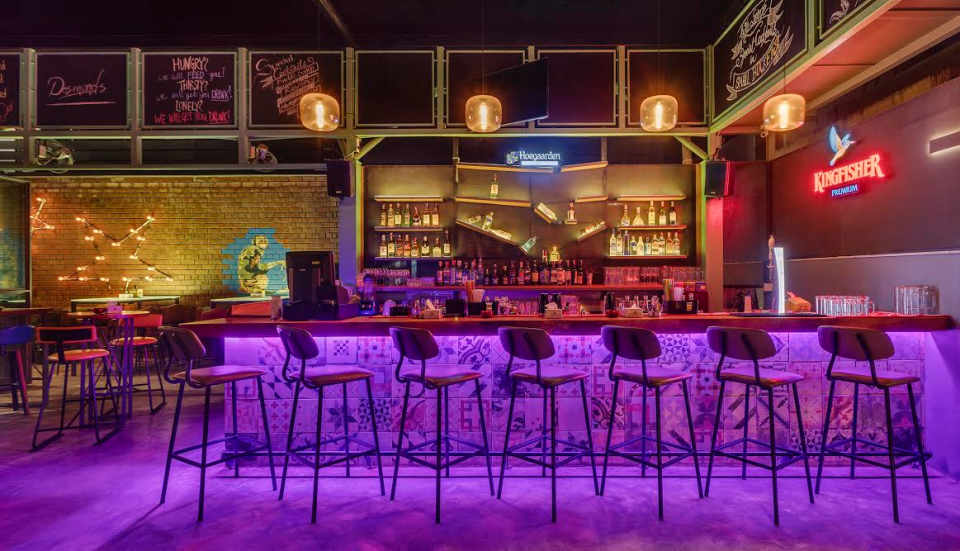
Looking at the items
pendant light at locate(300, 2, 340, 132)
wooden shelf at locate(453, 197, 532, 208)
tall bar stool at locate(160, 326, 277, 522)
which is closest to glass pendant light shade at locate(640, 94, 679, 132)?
wooden shelf at locate(453, 197, 532, 208)

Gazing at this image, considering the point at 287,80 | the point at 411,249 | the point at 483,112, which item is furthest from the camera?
the point at 411,249

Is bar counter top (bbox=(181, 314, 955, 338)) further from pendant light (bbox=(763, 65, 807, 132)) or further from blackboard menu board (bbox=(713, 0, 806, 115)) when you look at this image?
blackboard menu board (bbox=(713, 0, 806, 115))

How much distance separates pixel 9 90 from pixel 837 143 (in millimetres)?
9907

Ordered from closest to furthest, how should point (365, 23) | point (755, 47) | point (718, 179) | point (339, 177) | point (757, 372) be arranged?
point (757, 372), point (755, 47), point (718, 179), point (339, 177), point (365, 23)

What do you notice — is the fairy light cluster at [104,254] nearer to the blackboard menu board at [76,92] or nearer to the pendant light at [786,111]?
the blackboard menu board at [76,92]

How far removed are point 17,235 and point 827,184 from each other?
11.4 m

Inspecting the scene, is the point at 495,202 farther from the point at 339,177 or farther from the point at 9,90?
the point at 9,90

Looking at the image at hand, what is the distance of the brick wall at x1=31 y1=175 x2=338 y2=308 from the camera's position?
845 cm

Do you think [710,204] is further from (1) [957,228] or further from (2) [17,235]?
(2) [17,235]

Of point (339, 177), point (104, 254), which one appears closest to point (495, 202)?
point (339, 177)

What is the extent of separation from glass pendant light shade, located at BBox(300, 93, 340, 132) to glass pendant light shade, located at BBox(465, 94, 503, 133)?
1208mm

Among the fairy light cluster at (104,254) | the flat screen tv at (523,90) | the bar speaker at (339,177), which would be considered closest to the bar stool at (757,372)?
the flat screen tv at (523,90)

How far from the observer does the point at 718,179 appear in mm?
5820

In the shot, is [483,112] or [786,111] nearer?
[786,111]
